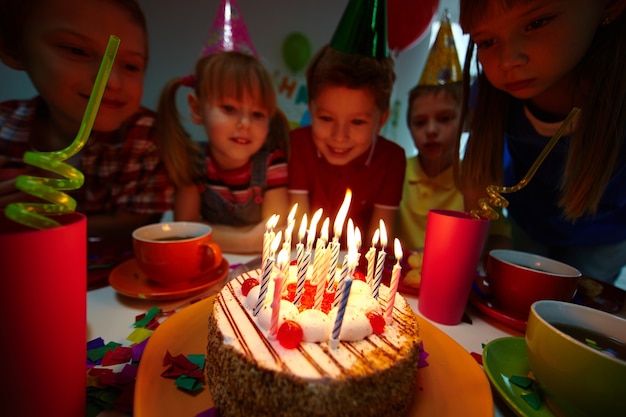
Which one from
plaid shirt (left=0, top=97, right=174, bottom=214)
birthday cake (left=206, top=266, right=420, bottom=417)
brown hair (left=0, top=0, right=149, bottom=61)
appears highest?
brown hair (left=0, top=0, right=149, bottom=61)

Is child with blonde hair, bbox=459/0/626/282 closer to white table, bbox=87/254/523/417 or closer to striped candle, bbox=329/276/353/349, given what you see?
white table, bbox=87/254/523/417

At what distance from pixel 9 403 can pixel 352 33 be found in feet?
4.39

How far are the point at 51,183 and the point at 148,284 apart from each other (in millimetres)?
557

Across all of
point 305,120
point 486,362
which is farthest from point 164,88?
point 486,362

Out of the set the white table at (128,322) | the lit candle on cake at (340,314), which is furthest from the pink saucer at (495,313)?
the lit candle on cake at (340,314)

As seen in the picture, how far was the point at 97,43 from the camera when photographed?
40.6 inches

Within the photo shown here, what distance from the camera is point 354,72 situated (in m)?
1.31

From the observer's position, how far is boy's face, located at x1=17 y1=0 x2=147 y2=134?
98 cm

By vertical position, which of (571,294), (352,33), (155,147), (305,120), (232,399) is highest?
(352,33)

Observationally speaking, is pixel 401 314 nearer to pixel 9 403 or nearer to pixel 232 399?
pixel 232 399

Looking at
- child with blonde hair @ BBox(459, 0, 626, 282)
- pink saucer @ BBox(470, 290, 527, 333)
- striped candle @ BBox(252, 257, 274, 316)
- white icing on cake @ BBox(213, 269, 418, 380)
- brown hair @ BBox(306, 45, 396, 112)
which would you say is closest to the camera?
white icing on cake @ BBox(213, 269, 418, 380)

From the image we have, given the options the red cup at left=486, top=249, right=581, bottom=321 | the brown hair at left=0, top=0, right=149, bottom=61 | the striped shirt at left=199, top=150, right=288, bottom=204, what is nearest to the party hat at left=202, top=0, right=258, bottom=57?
the striped shirt at left=199, top=150, right=288, bottom=204

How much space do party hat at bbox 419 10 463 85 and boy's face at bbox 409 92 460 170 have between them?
0.07m

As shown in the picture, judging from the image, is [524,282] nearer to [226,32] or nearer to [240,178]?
[240,178]
